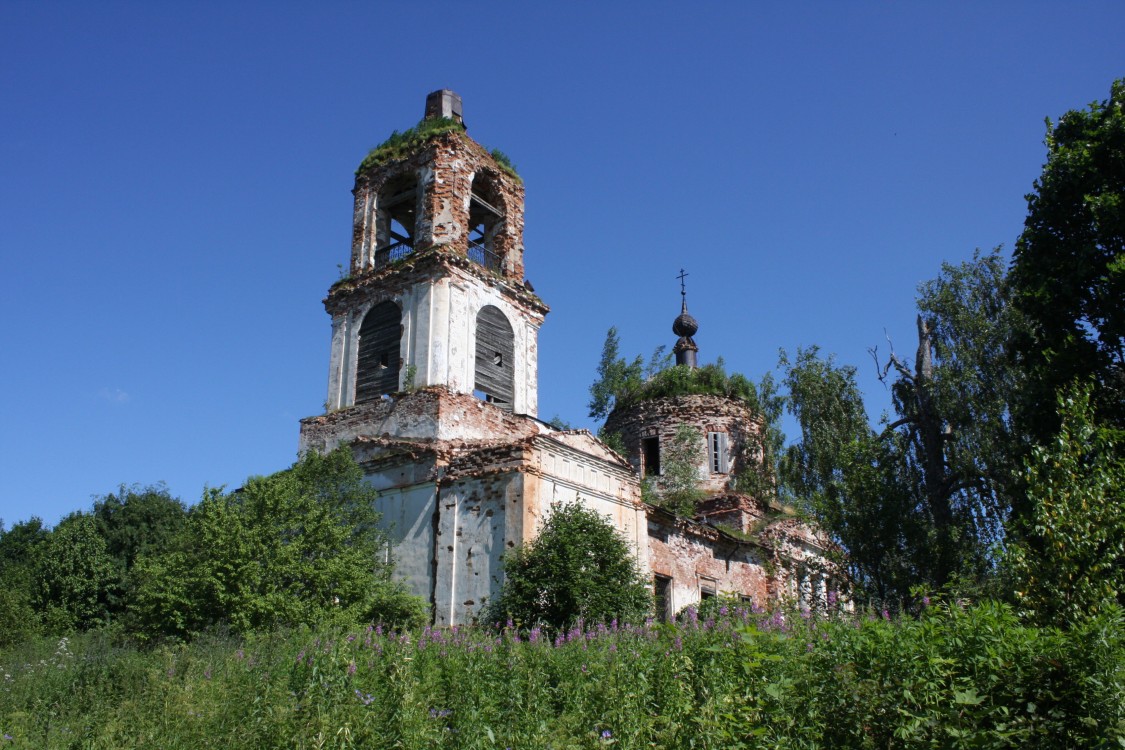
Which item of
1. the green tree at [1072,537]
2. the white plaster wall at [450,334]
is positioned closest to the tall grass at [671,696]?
the green tree at [1072,537]

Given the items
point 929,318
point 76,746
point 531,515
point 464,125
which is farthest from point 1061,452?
point 464,125

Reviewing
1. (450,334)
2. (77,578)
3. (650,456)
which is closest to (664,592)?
(450,334)

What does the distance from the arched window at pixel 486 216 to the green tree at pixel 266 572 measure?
8.63 meters

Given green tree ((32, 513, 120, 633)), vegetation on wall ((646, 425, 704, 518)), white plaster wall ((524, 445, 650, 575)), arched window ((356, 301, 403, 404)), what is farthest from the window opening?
green tree ((32, 513, 120, 633))

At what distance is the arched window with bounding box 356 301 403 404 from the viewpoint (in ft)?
67.9

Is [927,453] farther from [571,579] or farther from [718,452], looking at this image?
[571,579]

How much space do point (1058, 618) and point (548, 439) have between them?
9770 millimetres

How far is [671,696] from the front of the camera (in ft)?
23.8

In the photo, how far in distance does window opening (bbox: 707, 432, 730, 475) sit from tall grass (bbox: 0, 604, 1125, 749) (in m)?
18.9

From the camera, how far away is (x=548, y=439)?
1755cm

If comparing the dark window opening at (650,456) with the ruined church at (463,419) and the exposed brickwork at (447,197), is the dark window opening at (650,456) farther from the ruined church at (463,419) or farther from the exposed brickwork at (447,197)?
the exposed brickwork at (447,197)

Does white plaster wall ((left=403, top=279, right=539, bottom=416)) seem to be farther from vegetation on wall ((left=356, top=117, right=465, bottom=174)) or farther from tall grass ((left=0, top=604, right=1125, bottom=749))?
tall grass ((left=0, top=604, right=1125, bottom=749))

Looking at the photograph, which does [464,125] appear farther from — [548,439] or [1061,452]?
[1061,452]

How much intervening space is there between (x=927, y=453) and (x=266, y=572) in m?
15.1
